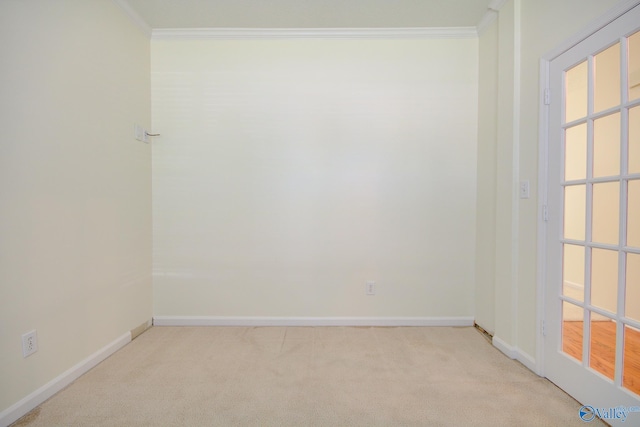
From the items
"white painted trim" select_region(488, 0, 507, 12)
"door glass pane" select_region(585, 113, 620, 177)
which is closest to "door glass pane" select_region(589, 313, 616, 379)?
"door glass pane" select_region(585, 113, 620, 177)

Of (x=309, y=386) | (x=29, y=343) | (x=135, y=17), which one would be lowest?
(x=309, y=386)

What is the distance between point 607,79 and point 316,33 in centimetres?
208

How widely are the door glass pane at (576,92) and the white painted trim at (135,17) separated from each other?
10.3ft

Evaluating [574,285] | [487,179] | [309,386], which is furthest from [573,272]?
[309,386]

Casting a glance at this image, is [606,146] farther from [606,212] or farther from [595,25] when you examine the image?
[595,25]

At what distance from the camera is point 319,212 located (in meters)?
2.60

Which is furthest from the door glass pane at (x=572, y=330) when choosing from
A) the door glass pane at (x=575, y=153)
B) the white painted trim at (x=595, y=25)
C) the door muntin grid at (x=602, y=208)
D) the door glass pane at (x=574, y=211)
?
the white painted trim at (x=595, y=25)

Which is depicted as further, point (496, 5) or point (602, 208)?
point (496, 5)

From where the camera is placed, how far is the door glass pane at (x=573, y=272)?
1569mm

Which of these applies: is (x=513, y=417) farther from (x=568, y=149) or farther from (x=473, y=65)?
(x=473, y=65)

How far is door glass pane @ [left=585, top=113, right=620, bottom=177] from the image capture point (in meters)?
1.41

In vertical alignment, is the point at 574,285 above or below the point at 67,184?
below

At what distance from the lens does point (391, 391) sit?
1.65 metres

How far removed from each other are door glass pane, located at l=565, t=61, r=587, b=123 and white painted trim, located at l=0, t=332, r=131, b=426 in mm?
3381
